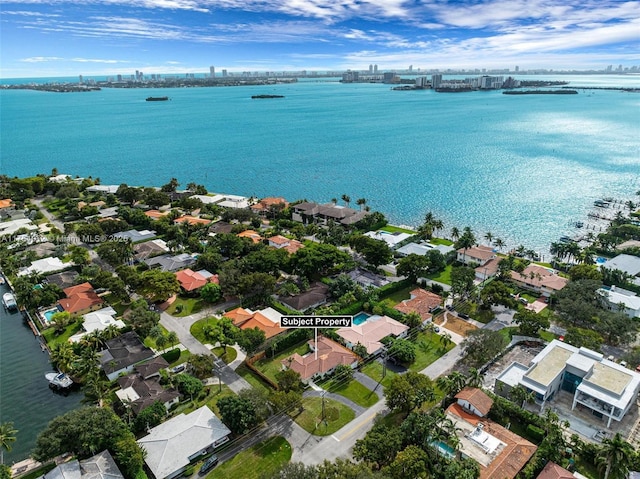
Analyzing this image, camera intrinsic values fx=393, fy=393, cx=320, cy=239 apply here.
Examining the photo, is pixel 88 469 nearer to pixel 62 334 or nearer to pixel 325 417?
pixel 325 417

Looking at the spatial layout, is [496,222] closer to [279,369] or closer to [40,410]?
[279,369]

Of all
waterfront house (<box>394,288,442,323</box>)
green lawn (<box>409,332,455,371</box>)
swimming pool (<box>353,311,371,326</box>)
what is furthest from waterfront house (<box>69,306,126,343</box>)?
waterfront house (<box>394,288,442,323</box>)

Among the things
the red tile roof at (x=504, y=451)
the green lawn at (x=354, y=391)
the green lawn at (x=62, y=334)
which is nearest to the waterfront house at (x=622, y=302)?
the red tile roof at (x=504, y=451)

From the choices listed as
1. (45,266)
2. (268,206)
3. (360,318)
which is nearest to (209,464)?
(360,318)

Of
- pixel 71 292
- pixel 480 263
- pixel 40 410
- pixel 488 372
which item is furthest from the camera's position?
pixel 480 263

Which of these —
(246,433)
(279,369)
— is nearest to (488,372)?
(279,369)

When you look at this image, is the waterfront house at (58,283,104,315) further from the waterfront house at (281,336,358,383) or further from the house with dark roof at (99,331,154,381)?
the waterfront house at (281,336,358,383)
